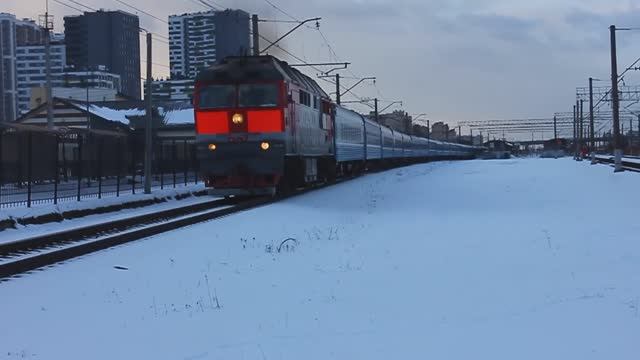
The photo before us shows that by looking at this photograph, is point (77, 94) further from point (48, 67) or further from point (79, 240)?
point (79, 240)

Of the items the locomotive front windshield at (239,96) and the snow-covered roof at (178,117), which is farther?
the snow-covered roof at (178,117)

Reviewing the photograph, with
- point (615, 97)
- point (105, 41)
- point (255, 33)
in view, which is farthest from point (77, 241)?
point (105, 41)

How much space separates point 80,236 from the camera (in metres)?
16.0

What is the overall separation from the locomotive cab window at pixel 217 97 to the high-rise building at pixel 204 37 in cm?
1058

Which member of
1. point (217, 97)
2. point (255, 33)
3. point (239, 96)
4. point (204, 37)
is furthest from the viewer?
point (204, 37)

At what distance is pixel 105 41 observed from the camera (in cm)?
5319

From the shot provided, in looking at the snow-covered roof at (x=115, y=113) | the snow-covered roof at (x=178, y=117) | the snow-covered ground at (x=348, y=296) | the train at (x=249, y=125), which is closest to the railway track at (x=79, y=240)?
the snow-covered ground at (x=348, y=296)

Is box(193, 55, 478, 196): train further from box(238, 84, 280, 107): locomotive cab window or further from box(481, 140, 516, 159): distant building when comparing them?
box(481, 140, 516, 159): distant building

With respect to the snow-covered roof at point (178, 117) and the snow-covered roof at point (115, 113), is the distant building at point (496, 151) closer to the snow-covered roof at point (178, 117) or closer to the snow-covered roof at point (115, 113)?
the snow-covered roof at point (178, 117)

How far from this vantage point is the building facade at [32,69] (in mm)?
78000

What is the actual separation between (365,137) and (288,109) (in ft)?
69.0

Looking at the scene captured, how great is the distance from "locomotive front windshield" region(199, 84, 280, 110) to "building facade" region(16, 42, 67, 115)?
54.6 meters

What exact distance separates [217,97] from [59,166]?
21.8 ft

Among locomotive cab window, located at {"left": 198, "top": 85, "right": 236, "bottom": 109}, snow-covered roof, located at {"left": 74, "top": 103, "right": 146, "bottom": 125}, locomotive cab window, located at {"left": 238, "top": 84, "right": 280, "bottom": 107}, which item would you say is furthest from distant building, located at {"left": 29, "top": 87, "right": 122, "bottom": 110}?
locomotive cab window, located at {"left": 238, "top": 84, "right": 280, "bottom": 107}
